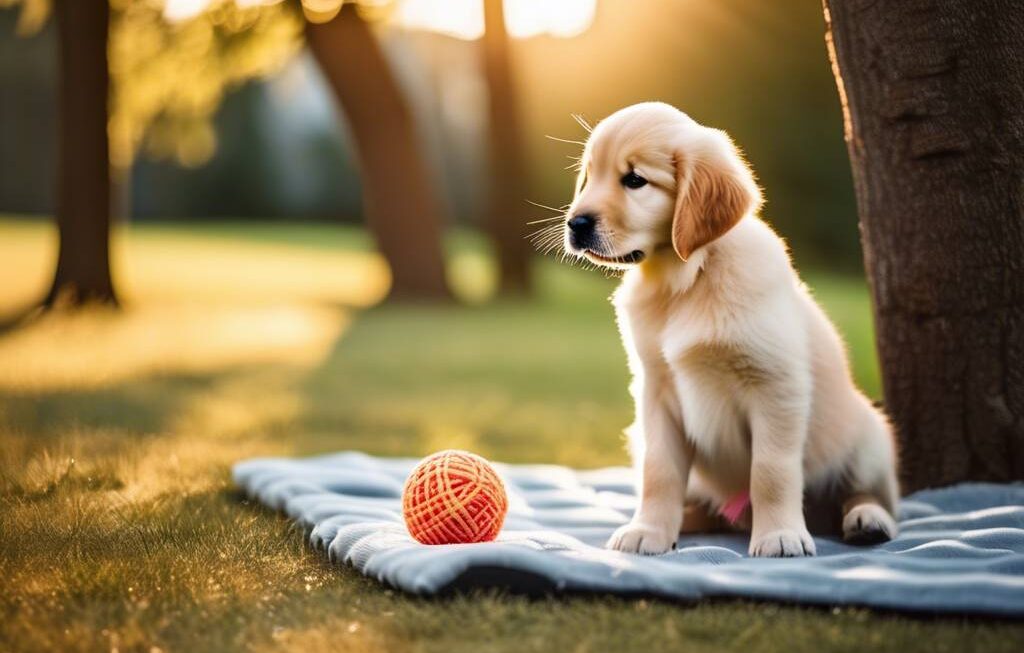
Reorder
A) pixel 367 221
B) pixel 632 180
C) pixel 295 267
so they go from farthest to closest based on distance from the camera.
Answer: pixel 295 267 → pixel 367 221 → pixel 632 180

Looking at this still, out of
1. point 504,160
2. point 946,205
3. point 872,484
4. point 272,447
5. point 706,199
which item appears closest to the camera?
point 706,199

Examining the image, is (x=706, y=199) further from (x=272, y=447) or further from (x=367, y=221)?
(x=367, y=221)

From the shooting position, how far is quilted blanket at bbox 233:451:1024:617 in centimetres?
239

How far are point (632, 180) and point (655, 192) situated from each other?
70 mm

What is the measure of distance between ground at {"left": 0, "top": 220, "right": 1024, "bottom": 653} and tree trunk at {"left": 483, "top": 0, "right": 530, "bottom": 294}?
691mm

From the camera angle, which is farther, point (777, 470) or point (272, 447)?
point (272, 447)

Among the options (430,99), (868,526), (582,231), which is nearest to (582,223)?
(582,231)

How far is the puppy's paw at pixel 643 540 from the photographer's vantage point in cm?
291

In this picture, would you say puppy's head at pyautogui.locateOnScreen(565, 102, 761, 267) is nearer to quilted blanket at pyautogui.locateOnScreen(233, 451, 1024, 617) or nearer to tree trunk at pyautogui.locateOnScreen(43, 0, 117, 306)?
quilted blanket at pyautogui.locateOnScreen(233, 451, 1024, 617)

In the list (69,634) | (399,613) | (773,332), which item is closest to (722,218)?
(773,332)

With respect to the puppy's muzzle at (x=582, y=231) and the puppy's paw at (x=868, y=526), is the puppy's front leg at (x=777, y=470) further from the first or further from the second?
the puppy's muzzle at (x=582, y=231)

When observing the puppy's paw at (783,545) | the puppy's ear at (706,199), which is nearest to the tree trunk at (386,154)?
the puppy's ear at (706,199)

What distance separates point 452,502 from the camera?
111 inches

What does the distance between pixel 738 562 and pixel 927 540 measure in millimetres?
680
